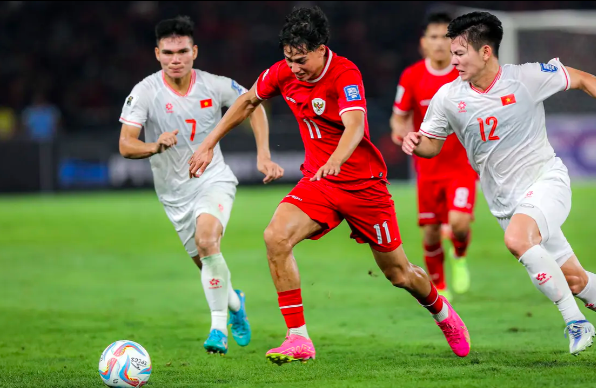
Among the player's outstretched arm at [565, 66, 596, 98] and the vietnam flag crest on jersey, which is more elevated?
the player's outstretched arm at [565, 66, 596, 98]

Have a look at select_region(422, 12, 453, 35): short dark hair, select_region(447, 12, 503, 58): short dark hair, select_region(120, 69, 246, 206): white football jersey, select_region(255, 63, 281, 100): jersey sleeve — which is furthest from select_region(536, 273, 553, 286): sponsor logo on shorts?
select_region(422, 12, 453, 35): short dark hair

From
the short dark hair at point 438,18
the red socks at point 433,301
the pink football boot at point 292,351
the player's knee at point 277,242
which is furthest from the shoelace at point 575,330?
the short dark hair at point 438,18

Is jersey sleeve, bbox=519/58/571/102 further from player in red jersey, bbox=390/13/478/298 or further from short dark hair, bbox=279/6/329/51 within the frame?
player in red jersey, bbox=390/13/478/298

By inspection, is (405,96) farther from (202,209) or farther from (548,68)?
(548,68)

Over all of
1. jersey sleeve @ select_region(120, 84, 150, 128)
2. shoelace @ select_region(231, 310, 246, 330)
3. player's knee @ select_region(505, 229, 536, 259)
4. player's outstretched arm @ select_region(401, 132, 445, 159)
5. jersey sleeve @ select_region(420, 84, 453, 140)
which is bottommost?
shoelace @ select_region(231, 310, 246, 330)

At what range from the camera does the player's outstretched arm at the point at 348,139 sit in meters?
5.39

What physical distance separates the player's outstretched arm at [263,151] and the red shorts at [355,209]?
0.21 meters

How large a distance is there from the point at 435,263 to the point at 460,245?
45cm

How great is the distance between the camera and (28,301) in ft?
32.2

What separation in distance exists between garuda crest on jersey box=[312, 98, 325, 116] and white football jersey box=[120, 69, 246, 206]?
159 centimetres

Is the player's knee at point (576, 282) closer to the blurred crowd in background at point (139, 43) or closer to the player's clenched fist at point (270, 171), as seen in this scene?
the player's clenched fist at point (270, 171)

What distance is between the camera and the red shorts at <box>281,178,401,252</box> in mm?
6000

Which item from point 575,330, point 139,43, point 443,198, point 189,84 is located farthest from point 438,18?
point 139,43

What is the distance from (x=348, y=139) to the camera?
5.58 metres
